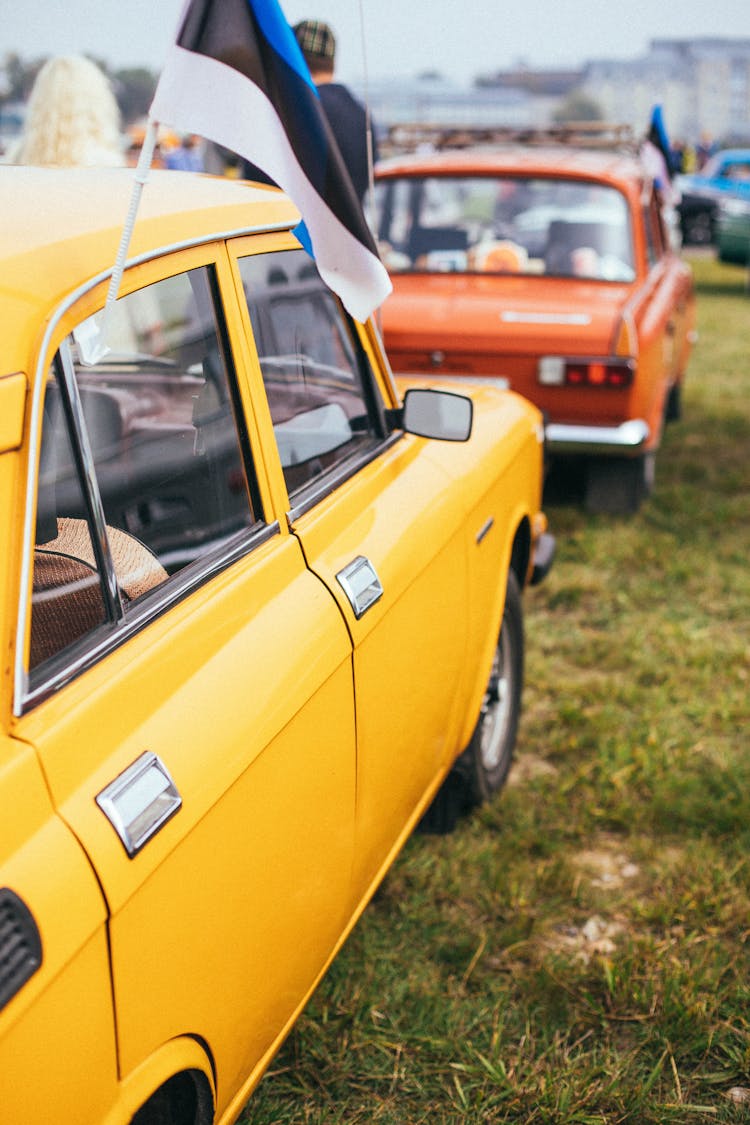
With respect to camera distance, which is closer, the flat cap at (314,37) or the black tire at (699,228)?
the flat cap at (314,37)

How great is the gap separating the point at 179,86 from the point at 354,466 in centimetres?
94

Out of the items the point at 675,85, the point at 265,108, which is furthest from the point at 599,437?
the point at 675,85

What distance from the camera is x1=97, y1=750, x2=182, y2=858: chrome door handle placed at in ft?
4.59

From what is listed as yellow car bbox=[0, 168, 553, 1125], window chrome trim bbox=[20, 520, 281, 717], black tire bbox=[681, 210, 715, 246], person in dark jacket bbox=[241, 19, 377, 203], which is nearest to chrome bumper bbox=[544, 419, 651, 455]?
person in dark jacket bbox=[241, 19, 377, 203]

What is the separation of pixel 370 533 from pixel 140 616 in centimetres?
73

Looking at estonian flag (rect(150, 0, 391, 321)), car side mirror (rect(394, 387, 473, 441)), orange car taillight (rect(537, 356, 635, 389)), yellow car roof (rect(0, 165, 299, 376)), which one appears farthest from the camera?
orange car taillight (rect(537, 356, 635, 389))

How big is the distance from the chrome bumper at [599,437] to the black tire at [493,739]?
7.21 feet

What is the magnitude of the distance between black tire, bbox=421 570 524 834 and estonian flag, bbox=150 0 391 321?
1512 millimetres

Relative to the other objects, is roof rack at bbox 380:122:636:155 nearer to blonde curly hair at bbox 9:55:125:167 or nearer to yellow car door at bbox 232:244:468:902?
blonde curly hair at bbox 9:55:125:167

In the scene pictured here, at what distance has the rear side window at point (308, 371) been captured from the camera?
2.27 m

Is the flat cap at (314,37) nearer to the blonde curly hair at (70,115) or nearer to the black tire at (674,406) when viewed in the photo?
the blonde curly hair at (70,115)

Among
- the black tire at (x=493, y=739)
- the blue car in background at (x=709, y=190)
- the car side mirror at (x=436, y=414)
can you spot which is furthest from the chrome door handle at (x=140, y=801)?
the blue car in background at (x=709, y=190)

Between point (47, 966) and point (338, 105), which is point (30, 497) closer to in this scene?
point (47, 966)

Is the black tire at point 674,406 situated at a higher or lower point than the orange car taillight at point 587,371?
lower
